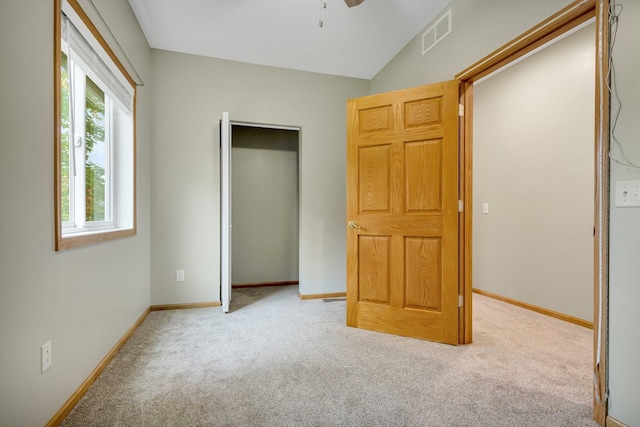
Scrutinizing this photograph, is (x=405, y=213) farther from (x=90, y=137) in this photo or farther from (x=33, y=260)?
(x=90, y=137)

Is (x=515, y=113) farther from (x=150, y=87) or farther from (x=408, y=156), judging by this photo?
(x=150, y=87)

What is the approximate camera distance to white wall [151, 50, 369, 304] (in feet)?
9.78

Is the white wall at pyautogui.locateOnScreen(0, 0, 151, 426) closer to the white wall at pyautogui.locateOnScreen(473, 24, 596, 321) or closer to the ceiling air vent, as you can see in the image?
the ceiling air vent

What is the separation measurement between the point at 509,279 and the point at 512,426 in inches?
93.4

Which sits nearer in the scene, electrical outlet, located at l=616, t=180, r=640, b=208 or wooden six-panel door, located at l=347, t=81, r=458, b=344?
electrical outlet, located at l=616, t=180, r=640, b=208

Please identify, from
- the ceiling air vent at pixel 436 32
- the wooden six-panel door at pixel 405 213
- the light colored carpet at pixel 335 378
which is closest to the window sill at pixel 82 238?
the light colored carpet at pixel 335 378

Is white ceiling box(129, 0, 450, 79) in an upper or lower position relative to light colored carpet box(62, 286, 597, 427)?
upper

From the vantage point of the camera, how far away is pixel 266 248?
4.17 m

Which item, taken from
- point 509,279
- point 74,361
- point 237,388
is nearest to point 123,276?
point 74,361

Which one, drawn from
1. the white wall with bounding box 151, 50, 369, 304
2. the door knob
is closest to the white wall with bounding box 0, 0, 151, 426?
the white wall with bounding box 151, 50, 369, 304

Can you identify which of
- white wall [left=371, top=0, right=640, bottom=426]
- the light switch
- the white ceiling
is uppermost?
the white ceiling

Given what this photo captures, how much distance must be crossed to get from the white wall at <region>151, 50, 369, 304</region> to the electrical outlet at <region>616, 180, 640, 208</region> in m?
2.54

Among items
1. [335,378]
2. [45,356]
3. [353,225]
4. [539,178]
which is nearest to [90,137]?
[45,356]

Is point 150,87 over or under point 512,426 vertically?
over
